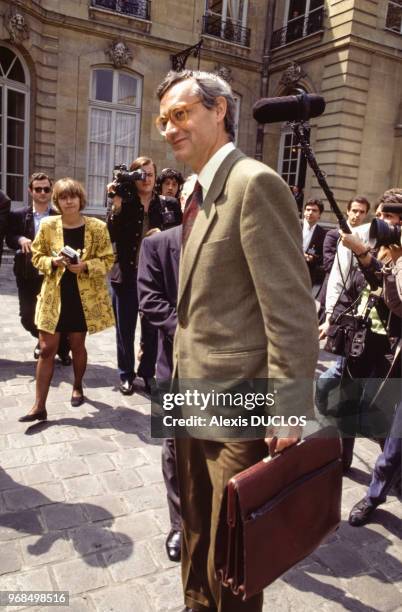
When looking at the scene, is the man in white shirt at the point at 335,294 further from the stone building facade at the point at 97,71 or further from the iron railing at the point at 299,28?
the iron railing at the point at 299,28

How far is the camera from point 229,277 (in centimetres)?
160

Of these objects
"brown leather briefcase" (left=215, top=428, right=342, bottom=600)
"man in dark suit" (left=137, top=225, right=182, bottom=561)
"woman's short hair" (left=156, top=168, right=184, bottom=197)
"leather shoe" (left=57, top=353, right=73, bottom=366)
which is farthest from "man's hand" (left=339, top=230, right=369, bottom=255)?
"leather shoe" (left=57, top=353, right=73, bottom=366)

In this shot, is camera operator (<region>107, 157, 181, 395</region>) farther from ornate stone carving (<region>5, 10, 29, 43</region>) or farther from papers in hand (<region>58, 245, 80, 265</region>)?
ornate stone carving (<region>5, 10, 29, 43</region>)

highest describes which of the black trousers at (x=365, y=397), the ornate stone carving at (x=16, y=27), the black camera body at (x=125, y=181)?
the ornate stone carving at (x=16, y=27)

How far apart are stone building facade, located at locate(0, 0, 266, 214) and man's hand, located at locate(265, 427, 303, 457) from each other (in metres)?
12.7

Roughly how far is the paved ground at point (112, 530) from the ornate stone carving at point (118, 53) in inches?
472

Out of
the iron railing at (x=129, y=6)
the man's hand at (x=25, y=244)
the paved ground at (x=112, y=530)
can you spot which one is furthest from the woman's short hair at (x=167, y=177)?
the iron railing at (x=129, y=6)

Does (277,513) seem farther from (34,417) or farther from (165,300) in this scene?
(34,417)

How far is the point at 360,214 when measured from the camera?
543cm

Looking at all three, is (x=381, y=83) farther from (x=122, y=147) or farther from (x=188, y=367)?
(x=188, y=367)

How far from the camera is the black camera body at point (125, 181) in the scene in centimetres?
428

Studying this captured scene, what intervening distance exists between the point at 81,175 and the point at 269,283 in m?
13.3

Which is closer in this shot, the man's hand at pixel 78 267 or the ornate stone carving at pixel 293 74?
the man's hand at pixel 78 267

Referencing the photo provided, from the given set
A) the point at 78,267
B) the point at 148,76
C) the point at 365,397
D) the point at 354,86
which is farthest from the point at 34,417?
the point at 148,76
